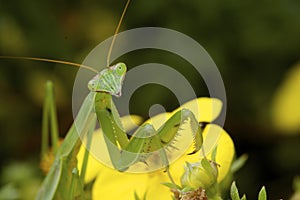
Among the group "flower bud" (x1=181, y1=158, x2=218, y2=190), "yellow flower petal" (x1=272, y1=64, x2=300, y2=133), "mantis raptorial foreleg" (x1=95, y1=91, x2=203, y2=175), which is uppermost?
"mantis raptorial foreleg" (x1=95, y1=91, x2=203, y2=175)

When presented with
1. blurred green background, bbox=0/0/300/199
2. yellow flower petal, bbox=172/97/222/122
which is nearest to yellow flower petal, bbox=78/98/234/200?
yellow flower petal, bbox=172/97/222/122

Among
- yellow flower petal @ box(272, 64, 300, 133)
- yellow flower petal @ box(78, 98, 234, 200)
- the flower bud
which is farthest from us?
yellow flower petal @ box(272, 64, 300, 133)

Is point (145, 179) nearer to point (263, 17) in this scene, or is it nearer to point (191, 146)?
point (191, 146)

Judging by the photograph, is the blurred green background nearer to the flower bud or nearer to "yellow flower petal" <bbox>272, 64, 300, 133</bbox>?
"yellow flower petal" <bbox>272, 64, 300, 133</bbox>

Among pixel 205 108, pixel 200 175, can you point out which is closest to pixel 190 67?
pixel 205 108

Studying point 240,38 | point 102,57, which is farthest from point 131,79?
point 240,38

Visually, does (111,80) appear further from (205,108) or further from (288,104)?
(288,104)

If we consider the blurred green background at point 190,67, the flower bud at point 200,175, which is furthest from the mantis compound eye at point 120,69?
the blurred green background at point 190,67
